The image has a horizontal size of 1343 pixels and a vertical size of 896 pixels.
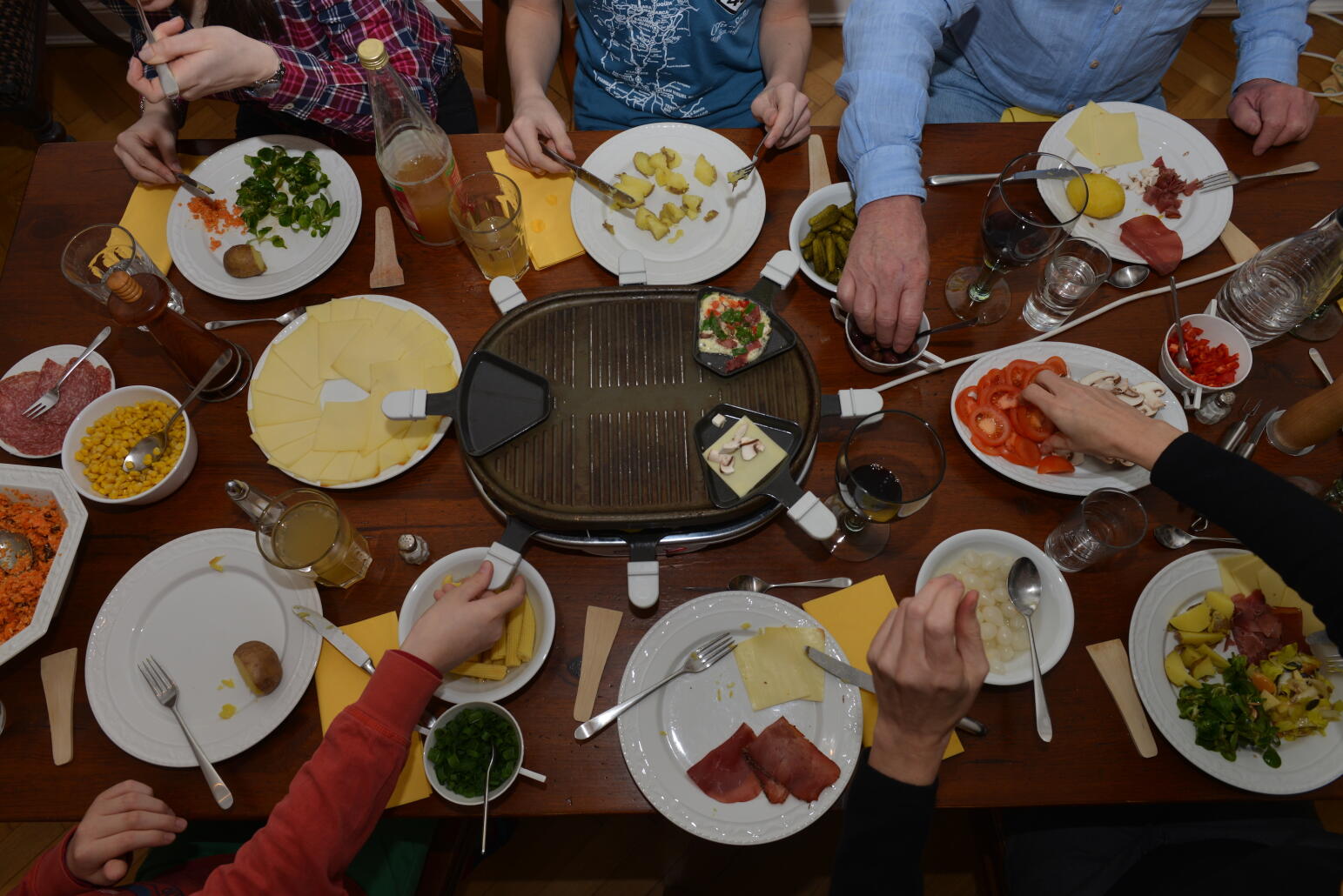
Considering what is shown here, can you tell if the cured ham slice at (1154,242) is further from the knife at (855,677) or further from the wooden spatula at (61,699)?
the wooden spatula at (61,699)

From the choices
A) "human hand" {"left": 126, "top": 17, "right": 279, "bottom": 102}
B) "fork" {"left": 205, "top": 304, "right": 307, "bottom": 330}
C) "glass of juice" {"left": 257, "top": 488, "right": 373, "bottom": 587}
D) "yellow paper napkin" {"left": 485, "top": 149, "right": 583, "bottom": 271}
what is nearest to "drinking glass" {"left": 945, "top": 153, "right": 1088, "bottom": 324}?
"yellow paper napkin" {"left": 485, "top": 149, "right": 583, "bottom": 271}

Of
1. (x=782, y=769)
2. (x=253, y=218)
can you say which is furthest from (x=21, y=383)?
(x=782, y=769)

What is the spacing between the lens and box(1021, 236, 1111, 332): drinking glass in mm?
1725

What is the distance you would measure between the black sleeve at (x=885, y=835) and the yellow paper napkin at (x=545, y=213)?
1391 millimetres

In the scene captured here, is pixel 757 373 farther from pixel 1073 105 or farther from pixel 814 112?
pixel 814 112

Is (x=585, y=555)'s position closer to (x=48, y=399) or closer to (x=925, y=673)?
(x=925, y=673)

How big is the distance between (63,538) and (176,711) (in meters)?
0.48

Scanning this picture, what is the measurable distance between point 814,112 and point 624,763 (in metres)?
3.68

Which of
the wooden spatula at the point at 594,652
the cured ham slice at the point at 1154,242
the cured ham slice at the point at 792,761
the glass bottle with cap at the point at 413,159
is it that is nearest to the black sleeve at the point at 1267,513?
the cured ham slice at the point at 1154,242

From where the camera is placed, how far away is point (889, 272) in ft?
5.30

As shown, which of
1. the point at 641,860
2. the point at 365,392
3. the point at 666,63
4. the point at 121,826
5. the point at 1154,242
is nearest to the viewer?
the point at 121,826

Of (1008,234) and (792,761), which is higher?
(1008,234)

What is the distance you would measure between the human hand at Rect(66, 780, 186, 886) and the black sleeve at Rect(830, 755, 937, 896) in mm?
1307

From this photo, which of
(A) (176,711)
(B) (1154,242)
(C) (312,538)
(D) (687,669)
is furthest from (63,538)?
(B) (1154,242)
